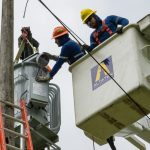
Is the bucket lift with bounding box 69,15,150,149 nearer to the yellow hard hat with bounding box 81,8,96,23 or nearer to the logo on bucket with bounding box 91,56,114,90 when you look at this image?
the logo on bucket with bounding box 91,56,114,90

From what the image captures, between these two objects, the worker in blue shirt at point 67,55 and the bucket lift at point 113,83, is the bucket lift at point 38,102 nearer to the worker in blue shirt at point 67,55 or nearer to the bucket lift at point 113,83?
the worker in blue shirt at point 67,55

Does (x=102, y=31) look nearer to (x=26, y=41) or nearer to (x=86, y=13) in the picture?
(x=86, y=13)

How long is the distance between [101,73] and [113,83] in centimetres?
34

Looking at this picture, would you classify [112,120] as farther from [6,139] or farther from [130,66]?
[6,139]

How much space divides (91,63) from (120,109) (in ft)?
2.76

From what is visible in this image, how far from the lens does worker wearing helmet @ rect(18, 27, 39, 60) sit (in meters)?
10.3

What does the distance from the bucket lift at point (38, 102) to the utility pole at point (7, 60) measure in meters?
1.18

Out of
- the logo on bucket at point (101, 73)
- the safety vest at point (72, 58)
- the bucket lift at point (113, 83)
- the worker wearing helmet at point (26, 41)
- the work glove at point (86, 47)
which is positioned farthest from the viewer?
the worker wearing helmet at point (26, 41)

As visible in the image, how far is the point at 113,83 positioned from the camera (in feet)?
25.3

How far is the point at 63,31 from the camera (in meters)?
9.07

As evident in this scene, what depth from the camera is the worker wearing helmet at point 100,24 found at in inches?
332

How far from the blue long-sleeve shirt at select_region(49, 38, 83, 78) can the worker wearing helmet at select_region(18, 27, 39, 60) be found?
5.34 feet

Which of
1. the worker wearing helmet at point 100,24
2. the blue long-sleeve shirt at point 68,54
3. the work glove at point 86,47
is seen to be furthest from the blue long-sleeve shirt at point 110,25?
the blue long-sleeve shirt at point 68,54

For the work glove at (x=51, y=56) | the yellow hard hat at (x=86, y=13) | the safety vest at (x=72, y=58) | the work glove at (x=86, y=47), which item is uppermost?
the yellow hard hat at (x=86, y=13)
